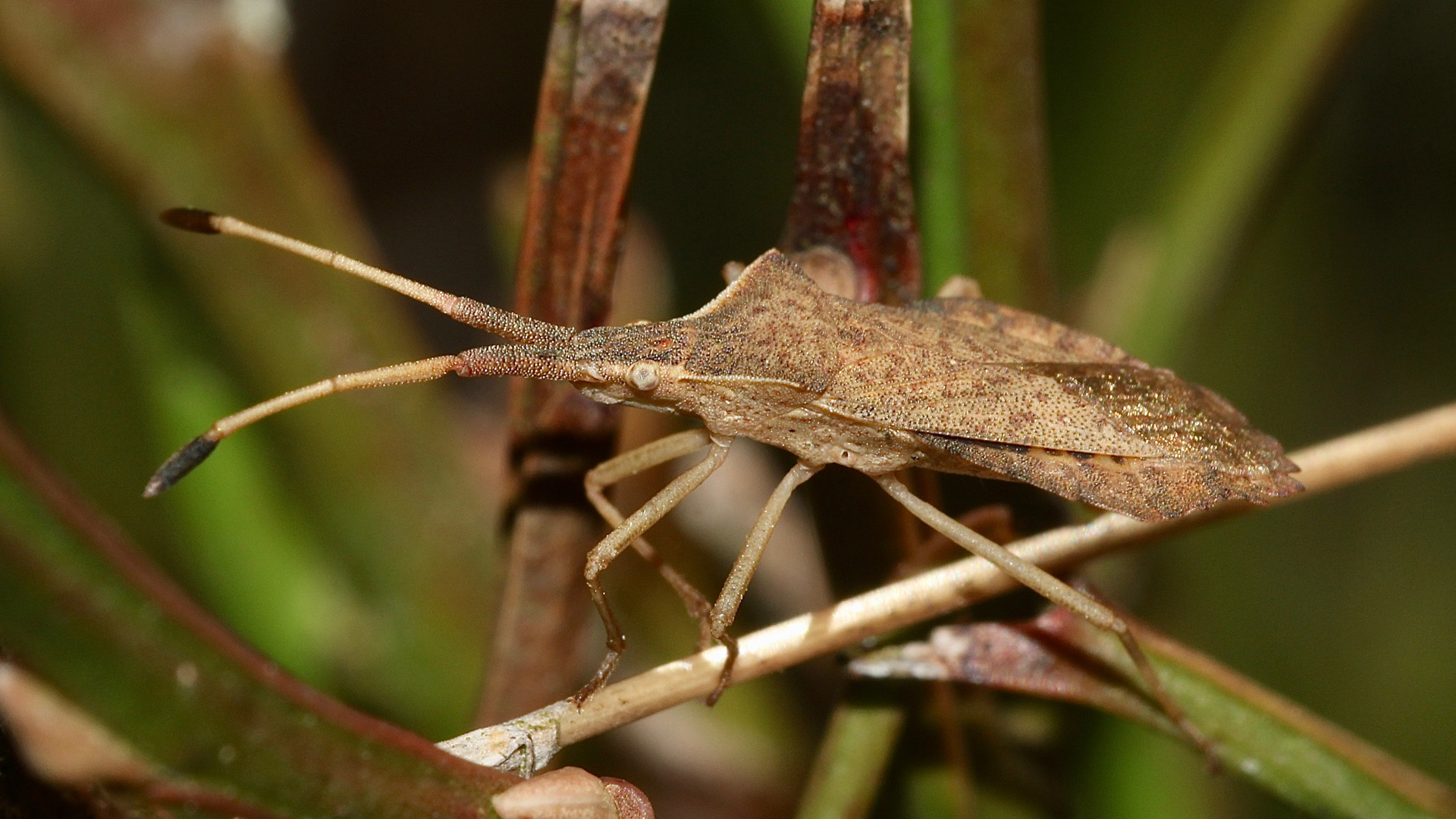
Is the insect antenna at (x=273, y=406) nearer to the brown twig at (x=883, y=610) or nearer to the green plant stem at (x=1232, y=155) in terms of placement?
the brown twig at (x=883, y=610)

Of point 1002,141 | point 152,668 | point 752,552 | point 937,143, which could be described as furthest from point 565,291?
point 152,668

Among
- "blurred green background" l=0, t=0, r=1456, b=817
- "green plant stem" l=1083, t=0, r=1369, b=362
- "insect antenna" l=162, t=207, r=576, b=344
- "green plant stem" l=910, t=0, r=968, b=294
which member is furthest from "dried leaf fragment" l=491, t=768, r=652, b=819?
"green plant stem" l=1083, t=0, r=1369, b=362

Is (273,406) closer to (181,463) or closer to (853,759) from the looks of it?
(181,463)

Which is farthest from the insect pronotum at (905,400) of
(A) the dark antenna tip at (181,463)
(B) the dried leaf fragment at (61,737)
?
(B) the dried leaf fragment at (61,737)

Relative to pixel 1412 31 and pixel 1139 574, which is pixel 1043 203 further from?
pixel 1412 31

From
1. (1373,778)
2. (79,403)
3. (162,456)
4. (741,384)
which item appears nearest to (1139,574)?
(1373,778)

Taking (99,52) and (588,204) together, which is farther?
(99,52)
